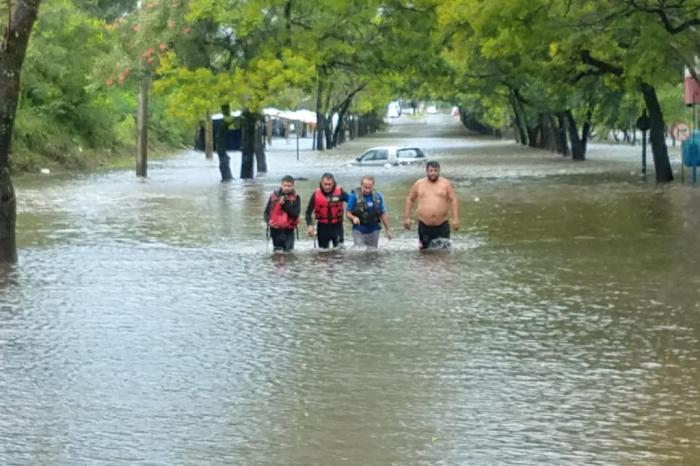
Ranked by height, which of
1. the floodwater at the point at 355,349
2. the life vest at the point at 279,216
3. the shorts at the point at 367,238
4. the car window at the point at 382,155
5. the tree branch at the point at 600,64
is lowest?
the floodwater at the point at 355,349

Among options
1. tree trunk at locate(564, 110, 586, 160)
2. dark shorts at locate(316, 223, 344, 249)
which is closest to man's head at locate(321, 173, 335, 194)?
dark shorts at locate(316, 223, 344, 249)

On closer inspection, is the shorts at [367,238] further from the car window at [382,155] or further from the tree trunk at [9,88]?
the car window at [382,155]

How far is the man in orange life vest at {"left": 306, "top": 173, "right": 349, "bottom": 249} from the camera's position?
19391 mm

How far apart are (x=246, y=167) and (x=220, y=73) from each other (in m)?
5.65

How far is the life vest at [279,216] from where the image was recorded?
1936cm

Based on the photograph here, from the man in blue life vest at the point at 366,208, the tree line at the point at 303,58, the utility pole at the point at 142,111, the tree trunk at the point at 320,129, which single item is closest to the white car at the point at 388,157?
the tree line at the point at 303,58

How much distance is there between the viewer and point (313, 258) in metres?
18.9

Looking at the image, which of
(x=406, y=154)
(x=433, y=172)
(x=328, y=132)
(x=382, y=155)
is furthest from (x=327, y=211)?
(x=328, y=132)

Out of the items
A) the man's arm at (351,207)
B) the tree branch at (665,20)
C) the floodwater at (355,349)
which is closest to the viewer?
the floodwater at (355,349)

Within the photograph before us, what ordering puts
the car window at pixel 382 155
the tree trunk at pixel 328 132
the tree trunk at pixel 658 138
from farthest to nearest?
A: the tree trunk at pixel 328 132 < the car window at pixel 382 155 < the tree trunk at pixel 658 138

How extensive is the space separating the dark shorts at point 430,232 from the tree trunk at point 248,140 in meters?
22.9

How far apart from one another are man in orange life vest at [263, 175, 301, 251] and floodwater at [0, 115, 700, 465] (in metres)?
0.49

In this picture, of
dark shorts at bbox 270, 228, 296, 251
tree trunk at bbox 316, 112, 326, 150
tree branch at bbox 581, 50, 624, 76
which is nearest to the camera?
dark shorts at bbox 270, 228, 296, 251

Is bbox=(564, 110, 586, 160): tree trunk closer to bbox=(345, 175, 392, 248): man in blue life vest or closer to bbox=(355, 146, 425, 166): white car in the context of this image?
bbox=(355, 146, 425, 166): white car
